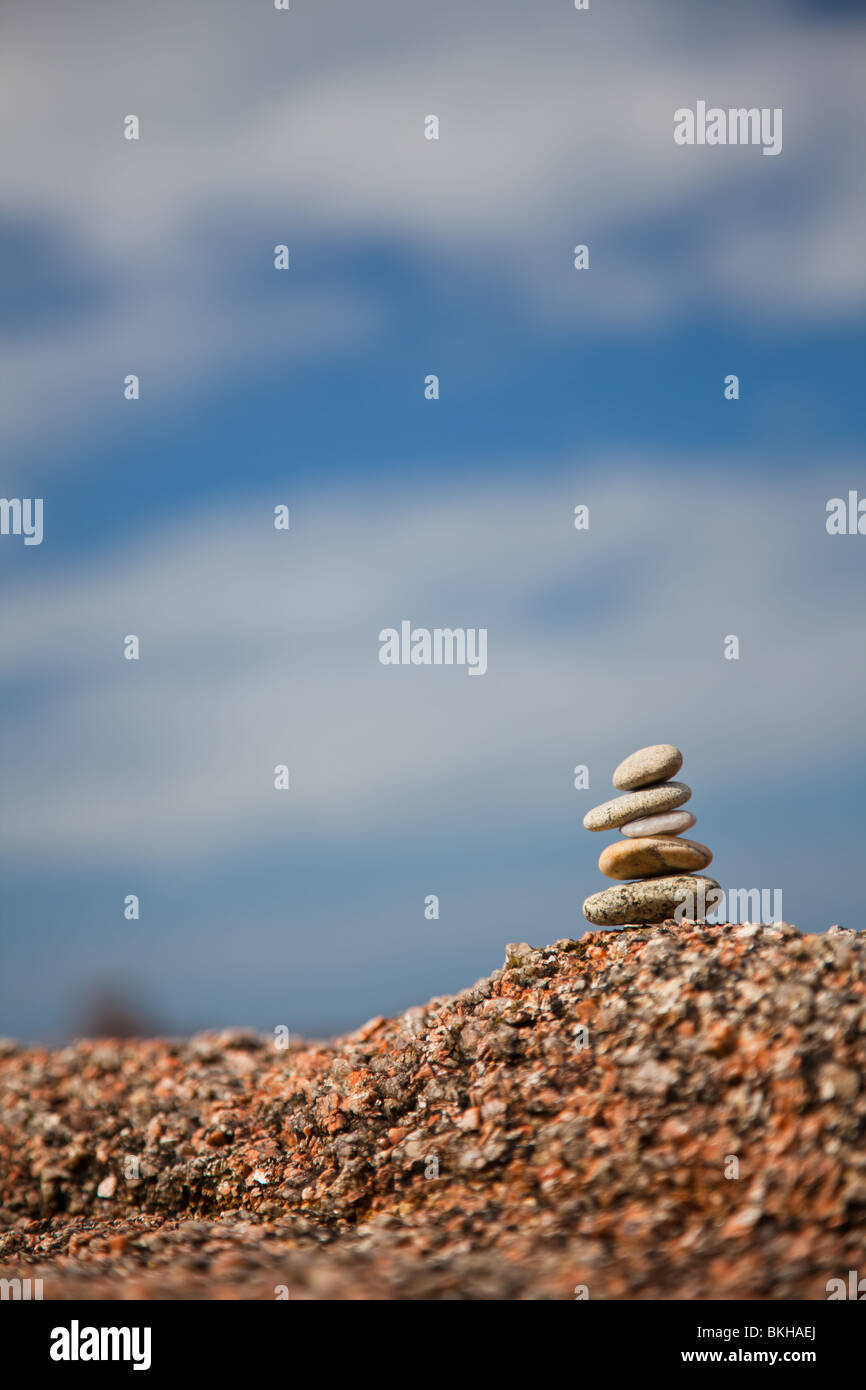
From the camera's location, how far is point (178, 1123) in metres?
14.0

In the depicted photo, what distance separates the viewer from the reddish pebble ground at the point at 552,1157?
7277 mm

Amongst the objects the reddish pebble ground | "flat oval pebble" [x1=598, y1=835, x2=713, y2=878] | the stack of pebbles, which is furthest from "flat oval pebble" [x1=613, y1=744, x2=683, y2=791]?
the reddish pebble ground

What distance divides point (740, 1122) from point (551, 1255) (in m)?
1.91

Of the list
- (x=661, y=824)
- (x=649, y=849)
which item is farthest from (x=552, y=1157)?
(x=661, y=824)

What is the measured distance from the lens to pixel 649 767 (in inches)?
470

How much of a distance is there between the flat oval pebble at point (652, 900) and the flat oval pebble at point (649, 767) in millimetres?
1162

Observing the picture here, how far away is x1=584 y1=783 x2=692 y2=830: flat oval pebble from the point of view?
11.9 metres

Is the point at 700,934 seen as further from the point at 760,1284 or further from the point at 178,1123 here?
the point at 178,1123

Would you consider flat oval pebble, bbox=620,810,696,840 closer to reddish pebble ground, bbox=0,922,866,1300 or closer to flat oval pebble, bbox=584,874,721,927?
flat oval pebble, bbox=584,874,721,927

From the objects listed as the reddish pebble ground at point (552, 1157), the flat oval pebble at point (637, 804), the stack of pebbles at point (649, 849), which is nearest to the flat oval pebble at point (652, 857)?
the stack of pebbles at point (649, 849)

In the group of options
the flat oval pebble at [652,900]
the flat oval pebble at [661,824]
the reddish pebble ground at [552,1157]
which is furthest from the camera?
the flat oval pebble at [661,824]

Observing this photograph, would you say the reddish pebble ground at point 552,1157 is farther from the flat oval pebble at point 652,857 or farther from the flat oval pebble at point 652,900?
the flat oval pebble at point 652,857

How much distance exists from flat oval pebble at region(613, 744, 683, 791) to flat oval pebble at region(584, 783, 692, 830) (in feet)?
0.42

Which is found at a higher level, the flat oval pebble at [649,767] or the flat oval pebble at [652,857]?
the flat oval pebble at [649,767]
